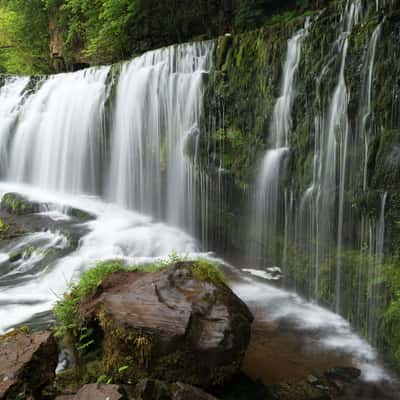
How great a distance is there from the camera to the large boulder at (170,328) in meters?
3.48

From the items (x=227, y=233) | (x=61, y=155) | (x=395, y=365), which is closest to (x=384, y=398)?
(x=395, y=365)

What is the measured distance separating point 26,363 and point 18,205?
7.96 m

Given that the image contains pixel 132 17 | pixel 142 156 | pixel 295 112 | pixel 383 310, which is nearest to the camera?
pixel 383 310

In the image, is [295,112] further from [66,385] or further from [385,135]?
[66,385]

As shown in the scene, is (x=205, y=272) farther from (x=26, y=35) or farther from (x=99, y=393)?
(x=26, y=35)

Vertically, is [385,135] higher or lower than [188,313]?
higher

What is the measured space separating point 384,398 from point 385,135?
9.96ft

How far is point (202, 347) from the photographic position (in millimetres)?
3549

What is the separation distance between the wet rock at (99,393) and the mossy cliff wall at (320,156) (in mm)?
3364

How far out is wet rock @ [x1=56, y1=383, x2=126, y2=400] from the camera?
9.22 ft

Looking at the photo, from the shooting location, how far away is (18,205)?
10.2m

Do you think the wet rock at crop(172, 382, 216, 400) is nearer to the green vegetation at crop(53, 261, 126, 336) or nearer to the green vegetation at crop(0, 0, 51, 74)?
the green vegetation at crop(53, 261, 126, 336)

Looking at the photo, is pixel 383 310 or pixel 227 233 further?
pixel 227 233

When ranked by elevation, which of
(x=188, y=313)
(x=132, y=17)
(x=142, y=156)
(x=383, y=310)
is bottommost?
(x=383, y=310)
